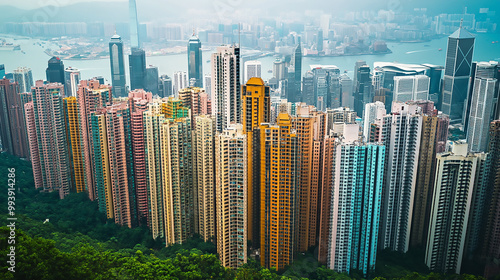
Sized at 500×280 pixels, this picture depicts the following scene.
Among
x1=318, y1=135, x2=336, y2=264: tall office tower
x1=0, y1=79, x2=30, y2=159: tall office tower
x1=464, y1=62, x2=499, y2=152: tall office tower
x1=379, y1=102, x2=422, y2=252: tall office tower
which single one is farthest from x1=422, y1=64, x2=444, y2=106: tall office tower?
x1=0, y1=79, x2=30, y2=159: tall office tower

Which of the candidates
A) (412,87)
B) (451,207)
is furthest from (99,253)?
(412,87)

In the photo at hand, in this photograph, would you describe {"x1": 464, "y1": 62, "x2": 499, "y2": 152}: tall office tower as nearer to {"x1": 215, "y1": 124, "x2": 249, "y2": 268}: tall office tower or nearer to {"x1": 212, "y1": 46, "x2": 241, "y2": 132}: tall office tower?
{"x1": 212, "y1": 46, "x2": 241, "y2": 132}: tall office tower

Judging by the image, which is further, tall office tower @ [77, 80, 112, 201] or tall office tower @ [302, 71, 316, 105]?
tall office tower @ [302, 71, 316, 105]

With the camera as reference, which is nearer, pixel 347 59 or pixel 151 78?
pixel 151 78

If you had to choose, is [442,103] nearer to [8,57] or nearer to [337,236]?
[337,236]

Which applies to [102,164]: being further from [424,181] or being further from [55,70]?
[424,181]

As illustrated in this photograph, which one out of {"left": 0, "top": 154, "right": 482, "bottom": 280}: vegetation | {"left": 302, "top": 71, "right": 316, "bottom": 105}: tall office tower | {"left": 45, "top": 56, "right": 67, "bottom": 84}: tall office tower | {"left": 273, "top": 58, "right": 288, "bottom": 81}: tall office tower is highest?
{"left": 45, "top": 56, "right": 67, "bottom": 84}: tall office tower
